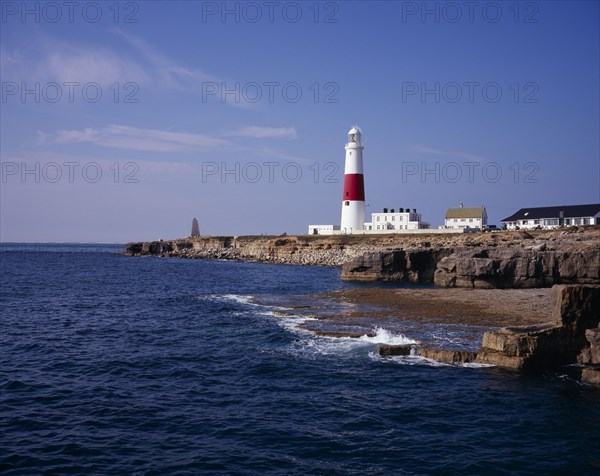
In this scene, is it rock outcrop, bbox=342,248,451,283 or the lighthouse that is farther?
the lighthouse

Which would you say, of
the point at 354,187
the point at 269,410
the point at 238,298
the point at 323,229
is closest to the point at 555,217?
the point at 354,187

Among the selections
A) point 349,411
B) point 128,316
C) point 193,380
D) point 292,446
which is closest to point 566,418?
point 349,411

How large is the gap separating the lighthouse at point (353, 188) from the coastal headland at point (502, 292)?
6.77 meters

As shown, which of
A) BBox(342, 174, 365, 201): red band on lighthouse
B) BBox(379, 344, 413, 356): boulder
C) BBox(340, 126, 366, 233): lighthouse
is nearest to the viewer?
BBox(379, 344, 413, 356): boulder

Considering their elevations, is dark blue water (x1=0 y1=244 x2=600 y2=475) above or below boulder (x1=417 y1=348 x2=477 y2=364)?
below

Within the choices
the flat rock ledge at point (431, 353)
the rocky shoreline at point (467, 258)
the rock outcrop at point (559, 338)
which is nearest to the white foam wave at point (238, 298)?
the rocky shoreline at point (467, 258)

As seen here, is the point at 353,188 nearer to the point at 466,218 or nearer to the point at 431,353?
the point at 466,218

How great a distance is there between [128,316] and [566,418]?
27.5 metres

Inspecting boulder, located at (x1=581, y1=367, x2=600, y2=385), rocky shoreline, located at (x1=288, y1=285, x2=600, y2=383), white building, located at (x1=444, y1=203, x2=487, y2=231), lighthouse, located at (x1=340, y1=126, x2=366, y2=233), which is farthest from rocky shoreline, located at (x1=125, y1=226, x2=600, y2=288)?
boulder, located at (x1=581, y1=367, x2=600, y2=385)

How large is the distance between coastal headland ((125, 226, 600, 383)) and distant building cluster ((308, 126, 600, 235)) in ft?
24.7

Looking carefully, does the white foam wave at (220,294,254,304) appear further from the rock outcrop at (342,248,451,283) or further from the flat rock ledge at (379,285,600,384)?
the flat rock ledge at (379,285,600,384)

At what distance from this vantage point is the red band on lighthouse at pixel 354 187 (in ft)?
304

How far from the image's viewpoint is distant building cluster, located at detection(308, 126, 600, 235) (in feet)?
298

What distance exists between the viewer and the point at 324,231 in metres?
115
